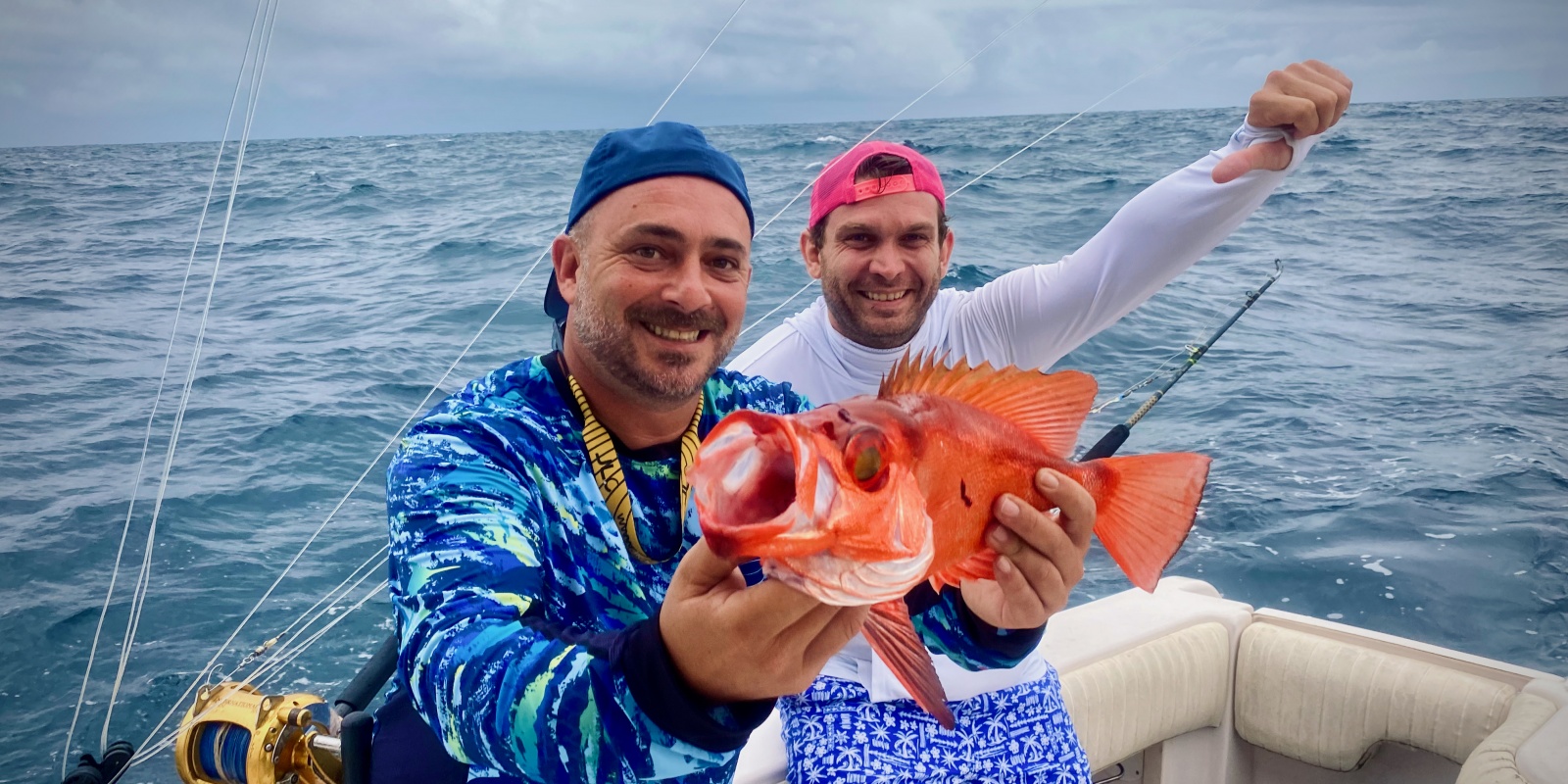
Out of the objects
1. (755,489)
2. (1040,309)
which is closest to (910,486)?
(755,489)

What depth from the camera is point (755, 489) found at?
3.22 feet

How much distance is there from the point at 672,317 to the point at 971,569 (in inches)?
27.7

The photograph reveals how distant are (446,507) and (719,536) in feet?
2.31

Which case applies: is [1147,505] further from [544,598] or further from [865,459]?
[544,598]

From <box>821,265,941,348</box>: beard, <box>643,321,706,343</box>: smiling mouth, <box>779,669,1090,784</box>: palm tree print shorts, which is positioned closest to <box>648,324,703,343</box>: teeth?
<box>643,321,706,343</box>: smiling mouth

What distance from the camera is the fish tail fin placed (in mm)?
1618

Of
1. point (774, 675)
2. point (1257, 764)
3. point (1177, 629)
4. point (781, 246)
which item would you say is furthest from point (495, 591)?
point (781, 246)

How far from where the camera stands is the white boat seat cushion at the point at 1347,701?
10.4 feet

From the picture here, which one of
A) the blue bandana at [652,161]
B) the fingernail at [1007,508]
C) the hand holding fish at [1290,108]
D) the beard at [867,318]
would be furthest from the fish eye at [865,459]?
the beard at [867,318]

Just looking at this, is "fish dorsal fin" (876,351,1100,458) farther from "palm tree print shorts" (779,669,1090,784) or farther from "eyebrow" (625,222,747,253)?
"palm tree print shorts" (779,669,1090,784)

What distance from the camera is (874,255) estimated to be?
3.00 m

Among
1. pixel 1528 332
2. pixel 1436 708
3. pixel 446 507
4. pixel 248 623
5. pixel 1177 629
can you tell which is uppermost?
pixel 446 507

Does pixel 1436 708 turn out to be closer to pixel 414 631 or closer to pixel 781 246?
pixel 414 631

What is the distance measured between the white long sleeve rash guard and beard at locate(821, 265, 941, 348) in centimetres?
3
